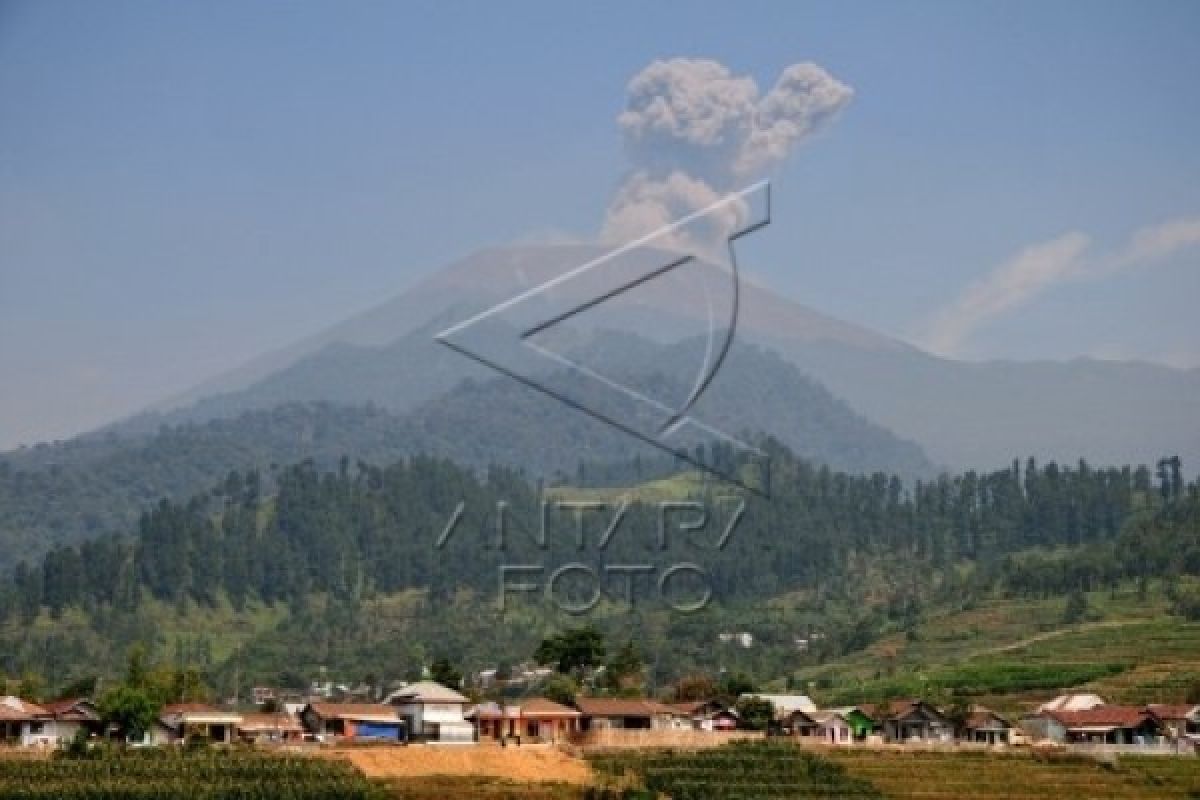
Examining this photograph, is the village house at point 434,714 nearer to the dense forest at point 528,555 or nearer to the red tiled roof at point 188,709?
the red tiled roof at point 188,709

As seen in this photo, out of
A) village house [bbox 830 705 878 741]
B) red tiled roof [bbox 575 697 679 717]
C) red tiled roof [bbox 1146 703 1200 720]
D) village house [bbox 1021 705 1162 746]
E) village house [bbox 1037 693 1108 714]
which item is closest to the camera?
red tiled roof [bbox 575 697 679 717]

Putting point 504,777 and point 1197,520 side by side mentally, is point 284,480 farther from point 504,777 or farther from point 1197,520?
point 504,777

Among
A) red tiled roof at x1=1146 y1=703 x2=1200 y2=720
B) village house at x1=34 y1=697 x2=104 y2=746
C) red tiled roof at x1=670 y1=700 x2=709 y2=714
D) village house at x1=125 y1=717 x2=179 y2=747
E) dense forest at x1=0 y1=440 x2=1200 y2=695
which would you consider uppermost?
dense forest at x1=0 y1=440 x2=1200 y2=695

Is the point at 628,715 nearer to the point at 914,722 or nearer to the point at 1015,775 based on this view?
the point at 914,722

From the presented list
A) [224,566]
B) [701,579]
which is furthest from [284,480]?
[701,579]

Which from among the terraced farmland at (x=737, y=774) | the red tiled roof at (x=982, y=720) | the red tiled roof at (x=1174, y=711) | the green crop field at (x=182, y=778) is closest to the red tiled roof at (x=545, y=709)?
the terraced farmland at (x=737, y=774)

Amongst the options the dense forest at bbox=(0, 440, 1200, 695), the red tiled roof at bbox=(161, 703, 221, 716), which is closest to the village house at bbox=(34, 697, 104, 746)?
the red tiled roof at bbox=(161, 703, 221, 716)

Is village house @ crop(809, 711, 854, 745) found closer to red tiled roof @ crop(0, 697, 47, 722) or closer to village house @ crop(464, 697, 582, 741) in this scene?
village house @ crop(464, 697, 582, 741)
